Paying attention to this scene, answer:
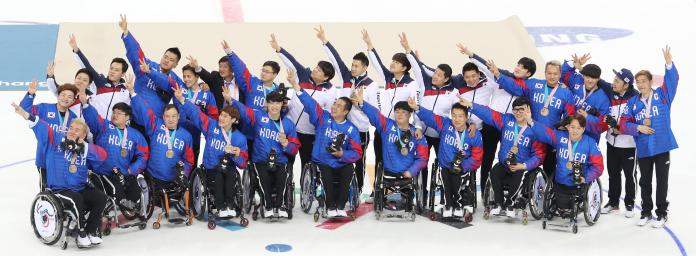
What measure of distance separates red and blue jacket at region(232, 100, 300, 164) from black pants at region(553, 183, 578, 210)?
8.47 feet

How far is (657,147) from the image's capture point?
29.4 ft

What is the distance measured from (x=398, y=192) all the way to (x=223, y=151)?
5.80ft

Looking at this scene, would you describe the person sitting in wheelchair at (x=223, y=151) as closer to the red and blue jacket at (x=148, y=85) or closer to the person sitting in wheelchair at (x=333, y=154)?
the red and blue jacket at (x=148, y=85)

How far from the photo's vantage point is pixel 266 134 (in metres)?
9.20

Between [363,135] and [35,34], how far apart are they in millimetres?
10635

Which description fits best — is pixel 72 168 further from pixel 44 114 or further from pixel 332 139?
pixel 332 139


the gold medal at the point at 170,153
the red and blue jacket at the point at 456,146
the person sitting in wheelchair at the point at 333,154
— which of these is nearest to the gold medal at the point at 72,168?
the gold medal at the point at 170,153

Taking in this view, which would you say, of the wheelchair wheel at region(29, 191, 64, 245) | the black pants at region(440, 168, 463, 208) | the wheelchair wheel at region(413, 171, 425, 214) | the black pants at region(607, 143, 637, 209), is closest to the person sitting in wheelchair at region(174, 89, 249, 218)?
the wheelchair wheel at region(29, 191, 64, 245)

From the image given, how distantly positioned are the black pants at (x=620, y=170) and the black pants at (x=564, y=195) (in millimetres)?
737

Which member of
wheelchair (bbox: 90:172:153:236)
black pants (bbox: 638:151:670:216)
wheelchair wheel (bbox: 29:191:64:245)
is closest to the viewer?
wheelchair wheel (bbox: 29:191:64:245)

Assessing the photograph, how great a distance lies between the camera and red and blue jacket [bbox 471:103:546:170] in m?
9.09

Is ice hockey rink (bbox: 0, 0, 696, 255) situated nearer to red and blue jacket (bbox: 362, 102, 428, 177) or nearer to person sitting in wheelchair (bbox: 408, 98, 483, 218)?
person sitting in wheelchair (bbox: 408, 98, 483, 218)

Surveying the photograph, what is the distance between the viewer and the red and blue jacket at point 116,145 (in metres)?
8.80

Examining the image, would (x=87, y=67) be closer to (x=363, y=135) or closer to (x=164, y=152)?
(x=164, y=152)
